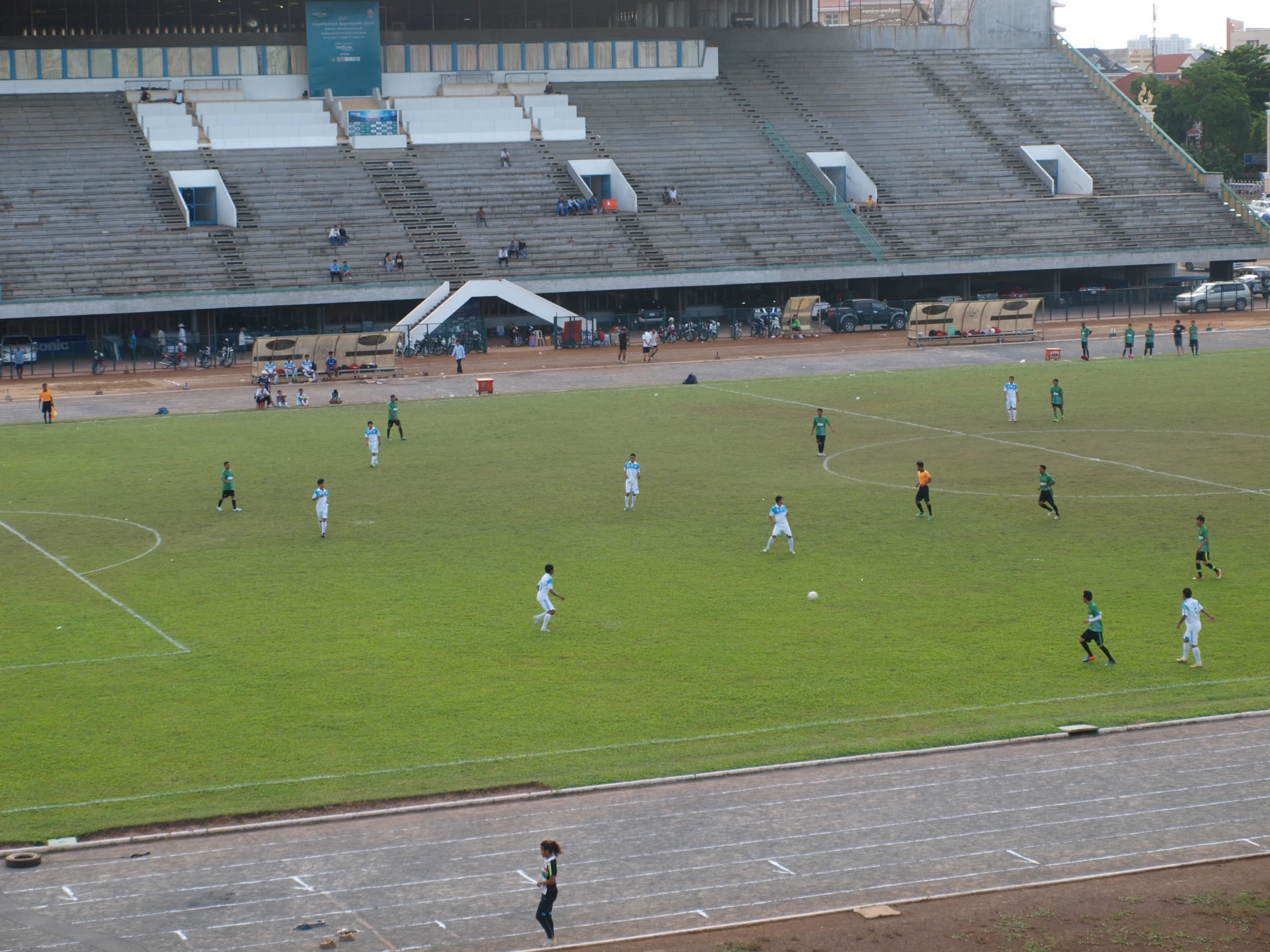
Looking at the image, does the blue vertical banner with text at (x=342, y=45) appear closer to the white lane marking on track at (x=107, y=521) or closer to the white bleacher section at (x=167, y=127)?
the white bleacher section at (x=167, y=127)

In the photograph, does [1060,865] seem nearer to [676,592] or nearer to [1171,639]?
[1171,639]

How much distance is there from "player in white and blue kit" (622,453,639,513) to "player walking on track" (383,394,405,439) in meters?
13.0

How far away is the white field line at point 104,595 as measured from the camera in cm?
2811

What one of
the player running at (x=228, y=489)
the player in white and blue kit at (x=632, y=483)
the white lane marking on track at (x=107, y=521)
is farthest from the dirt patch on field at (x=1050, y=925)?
the player running at (x=228, y=489)

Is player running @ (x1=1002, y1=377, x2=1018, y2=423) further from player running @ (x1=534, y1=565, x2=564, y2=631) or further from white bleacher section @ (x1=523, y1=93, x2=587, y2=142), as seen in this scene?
white bleacher section @ (x1=523, y1=93, x2=587, y2=142)

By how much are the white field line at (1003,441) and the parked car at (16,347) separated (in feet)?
109

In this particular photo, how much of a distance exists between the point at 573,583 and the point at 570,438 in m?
20.0

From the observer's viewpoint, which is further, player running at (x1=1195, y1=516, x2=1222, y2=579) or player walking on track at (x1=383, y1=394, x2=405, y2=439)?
player walking on track at (x1=383, y1=394, x2=405, y2=439)

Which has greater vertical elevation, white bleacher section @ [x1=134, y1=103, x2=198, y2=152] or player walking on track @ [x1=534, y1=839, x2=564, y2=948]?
white bleacher section @ [x1=134, y1=103, x2=198, y2=152]

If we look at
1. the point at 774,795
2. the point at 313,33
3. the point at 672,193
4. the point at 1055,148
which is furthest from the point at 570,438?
the point at 1055,148

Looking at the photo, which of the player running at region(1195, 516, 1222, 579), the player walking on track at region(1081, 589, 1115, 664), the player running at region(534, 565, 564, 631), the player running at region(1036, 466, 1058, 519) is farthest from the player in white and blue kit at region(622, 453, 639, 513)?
the player walking on track at region(1081, 589, 1115, 664)

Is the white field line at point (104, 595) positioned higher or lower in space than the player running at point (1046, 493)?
lower

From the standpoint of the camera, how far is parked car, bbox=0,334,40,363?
233 ft

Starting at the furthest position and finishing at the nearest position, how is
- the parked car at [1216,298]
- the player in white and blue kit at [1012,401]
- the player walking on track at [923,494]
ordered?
the parked car at [1216,298] < the player in white and blue kit at [1012,401] < the player walking on track at [923,494]
